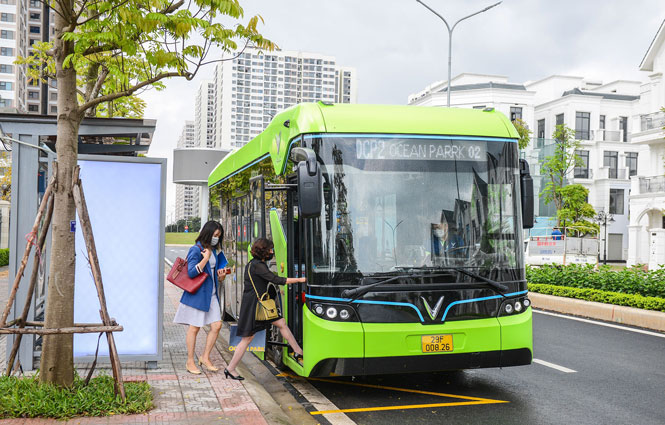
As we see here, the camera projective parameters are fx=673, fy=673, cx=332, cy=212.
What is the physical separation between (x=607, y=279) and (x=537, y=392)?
27.8ft

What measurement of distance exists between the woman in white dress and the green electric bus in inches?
34.7

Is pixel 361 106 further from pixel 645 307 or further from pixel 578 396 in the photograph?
pixel 645 307

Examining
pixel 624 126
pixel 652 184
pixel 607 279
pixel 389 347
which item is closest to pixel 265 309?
pixel 389 347

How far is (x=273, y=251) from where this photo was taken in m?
7.50

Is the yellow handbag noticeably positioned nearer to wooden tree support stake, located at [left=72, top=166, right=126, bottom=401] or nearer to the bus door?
the bus door

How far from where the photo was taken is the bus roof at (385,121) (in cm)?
688

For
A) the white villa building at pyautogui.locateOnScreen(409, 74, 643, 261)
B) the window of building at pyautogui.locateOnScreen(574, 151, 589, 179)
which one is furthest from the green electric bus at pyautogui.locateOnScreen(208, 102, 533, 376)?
the window of building at pyautogui.locateOnScreen(574, 151, 589, 179)

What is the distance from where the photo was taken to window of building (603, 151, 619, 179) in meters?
57.9

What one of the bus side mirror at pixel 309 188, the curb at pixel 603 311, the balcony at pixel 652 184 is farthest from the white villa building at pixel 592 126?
the bus side mirror at pixel 309 188

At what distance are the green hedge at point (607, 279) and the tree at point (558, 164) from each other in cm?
3036

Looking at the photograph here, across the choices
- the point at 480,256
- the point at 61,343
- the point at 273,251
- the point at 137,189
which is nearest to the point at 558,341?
the point at 480,256

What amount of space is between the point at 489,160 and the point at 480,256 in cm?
105

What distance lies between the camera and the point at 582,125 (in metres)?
58.3

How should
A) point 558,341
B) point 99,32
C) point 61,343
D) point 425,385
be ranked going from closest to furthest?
1. point 61,343
2. point 99,32
3. point 425,385
4. point 558,341
